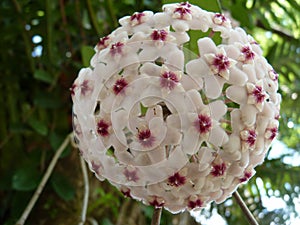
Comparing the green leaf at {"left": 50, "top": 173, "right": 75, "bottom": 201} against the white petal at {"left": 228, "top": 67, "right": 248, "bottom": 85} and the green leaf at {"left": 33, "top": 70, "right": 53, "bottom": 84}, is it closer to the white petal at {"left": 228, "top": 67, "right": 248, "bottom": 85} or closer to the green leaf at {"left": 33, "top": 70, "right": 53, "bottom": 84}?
the green leaf at {"left": 33, "top": 70, "right": 53, "bottom": 84}

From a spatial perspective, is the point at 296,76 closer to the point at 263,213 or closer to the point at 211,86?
the point at 263,213

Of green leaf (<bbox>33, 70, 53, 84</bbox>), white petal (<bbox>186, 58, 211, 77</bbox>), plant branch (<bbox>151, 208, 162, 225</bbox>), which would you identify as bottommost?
green leaf (<bbox>33, 70, 53, 84</bbox>)

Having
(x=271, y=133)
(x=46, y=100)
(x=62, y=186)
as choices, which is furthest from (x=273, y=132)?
(x=46, y=100)

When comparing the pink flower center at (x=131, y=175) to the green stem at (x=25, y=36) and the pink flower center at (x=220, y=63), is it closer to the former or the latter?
the pink flower center at (x=220, y=63)

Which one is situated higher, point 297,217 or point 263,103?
point 263,103

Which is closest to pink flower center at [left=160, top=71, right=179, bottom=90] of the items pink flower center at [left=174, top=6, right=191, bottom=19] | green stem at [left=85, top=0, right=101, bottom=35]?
pink flower center at [left=174, top=6, right=191, bottom=19]

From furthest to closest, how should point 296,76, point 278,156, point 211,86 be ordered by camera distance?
point 296,76 → point 278,156 → point 211,86

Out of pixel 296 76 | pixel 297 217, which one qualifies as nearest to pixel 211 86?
pixel 297 217
